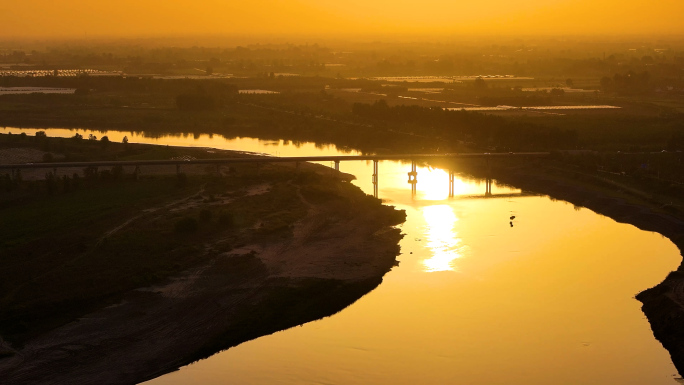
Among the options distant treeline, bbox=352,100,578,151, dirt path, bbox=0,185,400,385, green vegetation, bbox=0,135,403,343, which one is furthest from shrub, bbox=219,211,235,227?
distant treeline, bbox=352,100,578,151

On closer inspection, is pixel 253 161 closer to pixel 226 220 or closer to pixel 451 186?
pixel 451 186

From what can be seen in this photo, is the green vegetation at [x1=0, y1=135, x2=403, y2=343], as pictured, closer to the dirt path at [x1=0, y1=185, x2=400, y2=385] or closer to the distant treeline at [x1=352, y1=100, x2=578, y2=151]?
the dirt path at [x1=0, y1=185, x2=400, y2=385]

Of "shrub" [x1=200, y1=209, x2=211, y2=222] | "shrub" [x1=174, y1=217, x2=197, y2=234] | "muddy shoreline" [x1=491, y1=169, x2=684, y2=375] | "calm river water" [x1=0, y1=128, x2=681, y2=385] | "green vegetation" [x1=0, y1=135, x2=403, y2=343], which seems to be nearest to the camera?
"calm river water" [x1=0, y1=128, x2=681, y2=385]

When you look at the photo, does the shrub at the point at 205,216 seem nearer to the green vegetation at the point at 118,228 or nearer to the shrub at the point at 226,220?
the green vegetation at the point at 118,228

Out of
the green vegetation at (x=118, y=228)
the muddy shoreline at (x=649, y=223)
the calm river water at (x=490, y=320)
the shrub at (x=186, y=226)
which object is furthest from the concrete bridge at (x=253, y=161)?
the shrub at (x=186, y=226)

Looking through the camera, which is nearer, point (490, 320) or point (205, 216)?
point (490, 320)

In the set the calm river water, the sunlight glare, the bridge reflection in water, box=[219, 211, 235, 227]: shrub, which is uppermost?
box=[219, 211, 235, 227]: shrub

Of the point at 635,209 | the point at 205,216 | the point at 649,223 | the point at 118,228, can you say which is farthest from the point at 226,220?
the point at 635,209
